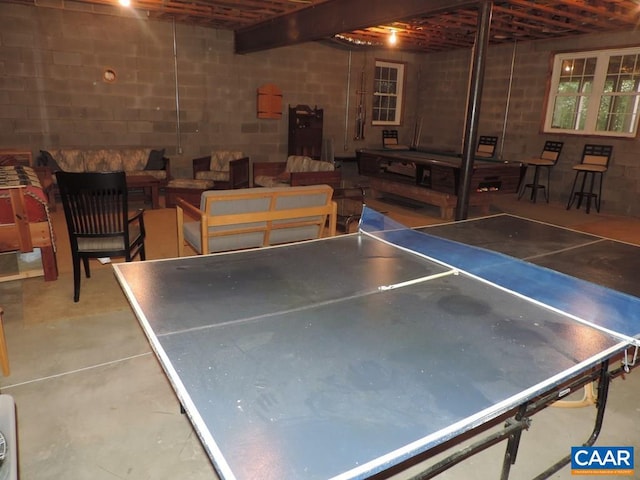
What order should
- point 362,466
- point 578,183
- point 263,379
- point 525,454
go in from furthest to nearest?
1. point 578,183
2. point 525,454
3. point 263,379
4. point 362,466

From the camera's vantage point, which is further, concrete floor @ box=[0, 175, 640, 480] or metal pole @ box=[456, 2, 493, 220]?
metal pole @ box=[456, 2, 493, 220]

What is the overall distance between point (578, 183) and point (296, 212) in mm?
6011

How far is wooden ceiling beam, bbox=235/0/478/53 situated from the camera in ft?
13.9

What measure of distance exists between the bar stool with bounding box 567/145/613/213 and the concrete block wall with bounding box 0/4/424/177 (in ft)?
14.4

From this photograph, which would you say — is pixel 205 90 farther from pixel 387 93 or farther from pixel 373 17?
pixel 387 93

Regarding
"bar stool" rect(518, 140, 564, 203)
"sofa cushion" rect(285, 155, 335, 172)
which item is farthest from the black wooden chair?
"bar stool" rect(518, 140, 564, 203)

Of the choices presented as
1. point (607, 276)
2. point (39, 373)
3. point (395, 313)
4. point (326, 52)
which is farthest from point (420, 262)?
point (326, 52)

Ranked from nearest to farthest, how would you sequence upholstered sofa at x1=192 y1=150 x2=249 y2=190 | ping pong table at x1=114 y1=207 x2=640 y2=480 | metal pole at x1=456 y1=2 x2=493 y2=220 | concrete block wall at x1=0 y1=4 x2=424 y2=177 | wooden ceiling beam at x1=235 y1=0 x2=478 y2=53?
ping pong table at x1=114 y1=207 x2=640 y2=480 < metal pole at x1=456 y1=2 x2=493 y2=220 < wooden ceiling beam at x1=235 y1=0 x2=478 y2=53 < concrete block wall at x1=0 y1=4 x2=424 y2=177 < upholstered sofa at x1=192 y1=150 x2=249 y2=190

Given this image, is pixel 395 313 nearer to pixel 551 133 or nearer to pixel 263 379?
pixel 263 379

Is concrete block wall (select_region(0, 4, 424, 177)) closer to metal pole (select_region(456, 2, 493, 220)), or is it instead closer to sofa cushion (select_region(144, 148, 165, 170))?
sofa cushion (select_region(144, 148, 165, 170))

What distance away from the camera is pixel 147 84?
7.07 metres

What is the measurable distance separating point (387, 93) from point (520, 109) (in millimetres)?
2760

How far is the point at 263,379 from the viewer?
1.17m

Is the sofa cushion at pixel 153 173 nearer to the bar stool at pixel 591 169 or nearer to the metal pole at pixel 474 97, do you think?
the metal pole at pixel 474 97
